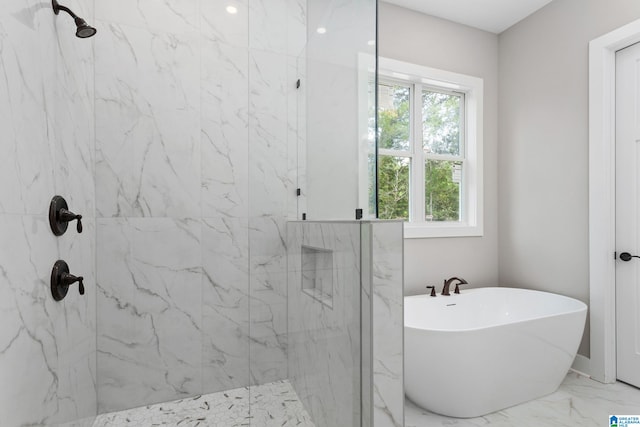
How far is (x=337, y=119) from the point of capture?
4.49ft

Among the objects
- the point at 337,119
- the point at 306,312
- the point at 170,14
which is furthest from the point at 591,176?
the point at 170,14

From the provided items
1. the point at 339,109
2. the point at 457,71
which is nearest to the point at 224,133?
the point at 339,109

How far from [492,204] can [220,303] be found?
2507mm

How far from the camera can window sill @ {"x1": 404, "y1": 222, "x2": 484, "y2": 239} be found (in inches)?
108

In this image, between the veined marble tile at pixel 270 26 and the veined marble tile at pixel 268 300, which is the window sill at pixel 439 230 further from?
the veined marble tile at pixel 270 26

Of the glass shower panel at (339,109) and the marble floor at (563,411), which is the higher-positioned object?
the glass shower panel at (339,109)

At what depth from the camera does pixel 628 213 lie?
2227mm

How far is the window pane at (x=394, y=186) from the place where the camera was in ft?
9.09

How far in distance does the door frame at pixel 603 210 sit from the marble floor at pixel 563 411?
19 centimetres

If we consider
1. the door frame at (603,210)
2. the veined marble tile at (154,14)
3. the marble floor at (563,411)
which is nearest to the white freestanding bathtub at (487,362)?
the marble floor at (563,411)

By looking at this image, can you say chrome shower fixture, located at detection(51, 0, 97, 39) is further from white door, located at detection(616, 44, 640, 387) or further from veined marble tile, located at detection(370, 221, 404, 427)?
white door, located at detection(616, 44, 640, 387)

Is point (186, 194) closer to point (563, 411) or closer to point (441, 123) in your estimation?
point (441, 123)

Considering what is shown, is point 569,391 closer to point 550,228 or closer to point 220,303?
point 550,228

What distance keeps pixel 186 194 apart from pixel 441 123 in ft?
7.36
